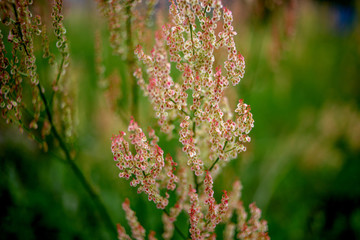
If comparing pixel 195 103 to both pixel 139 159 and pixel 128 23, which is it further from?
pixel 128 23

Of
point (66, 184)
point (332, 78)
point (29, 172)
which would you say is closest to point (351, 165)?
point (332, 78)

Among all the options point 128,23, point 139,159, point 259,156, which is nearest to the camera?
point 139,159

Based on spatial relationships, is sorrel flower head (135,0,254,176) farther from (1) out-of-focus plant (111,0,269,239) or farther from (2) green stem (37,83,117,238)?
(2) green stem (37,83,117,238)

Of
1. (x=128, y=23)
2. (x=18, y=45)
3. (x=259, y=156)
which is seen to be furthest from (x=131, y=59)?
(x=259, y=156)

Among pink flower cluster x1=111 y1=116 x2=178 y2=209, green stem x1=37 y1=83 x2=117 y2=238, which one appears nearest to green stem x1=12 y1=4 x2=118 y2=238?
green stem x1=37 y1=83 x2=117 y2=238

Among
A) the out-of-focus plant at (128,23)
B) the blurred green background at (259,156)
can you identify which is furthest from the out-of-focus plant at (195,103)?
the blurred green background at (259,156)

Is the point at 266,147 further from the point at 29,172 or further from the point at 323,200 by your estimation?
the point at 29,172

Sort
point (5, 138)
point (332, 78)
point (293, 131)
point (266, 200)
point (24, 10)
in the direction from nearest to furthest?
point (24, 10)
point (266, 200)
point (5, 138)
point (293, 131)
point (332, 78)

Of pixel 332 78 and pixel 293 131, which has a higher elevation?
pixel 332 78
